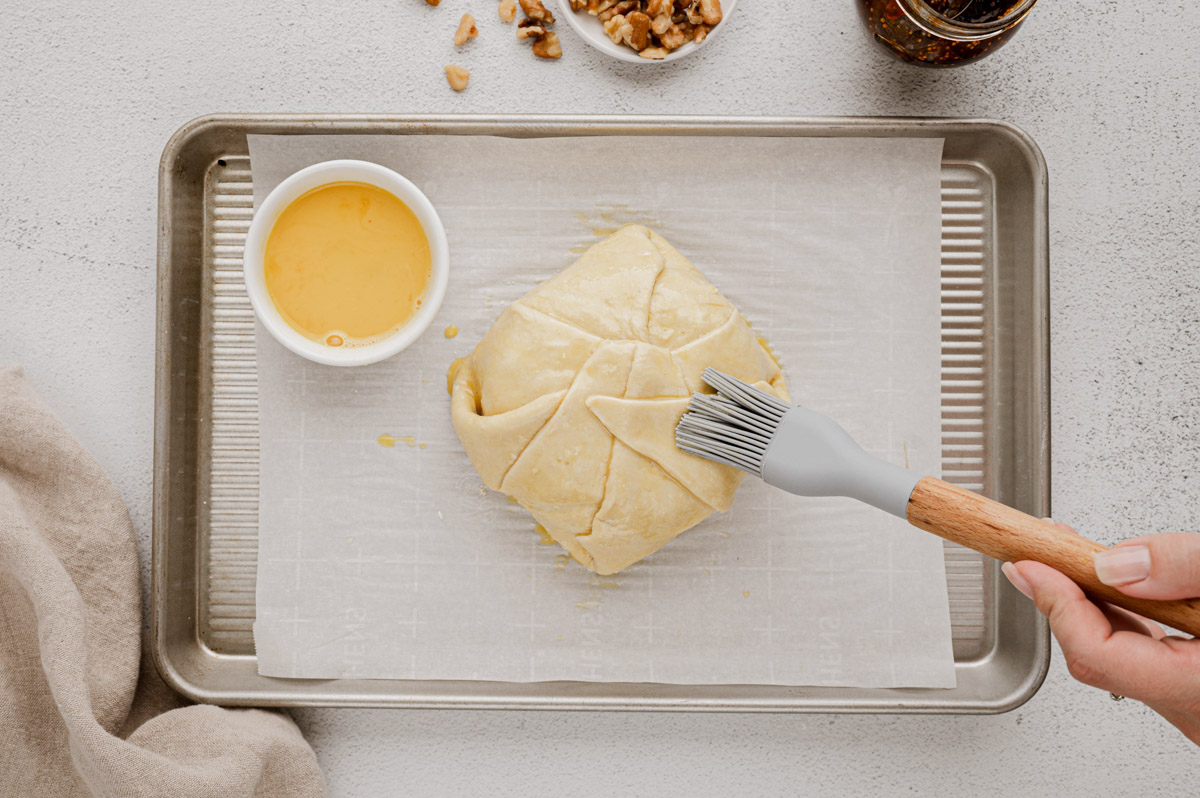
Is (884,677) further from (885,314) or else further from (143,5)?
(143,5)

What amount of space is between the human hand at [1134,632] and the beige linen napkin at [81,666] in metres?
1.18

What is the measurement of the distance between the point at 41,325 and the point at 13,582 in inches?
17.8

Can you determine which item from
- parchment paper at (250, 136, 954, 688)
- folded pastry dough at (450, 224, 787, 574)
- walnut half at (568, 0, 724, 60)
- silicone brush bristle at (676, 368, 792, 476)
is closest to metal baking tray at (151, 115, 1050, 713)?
parchment paper at (250, 136, 954, 688)

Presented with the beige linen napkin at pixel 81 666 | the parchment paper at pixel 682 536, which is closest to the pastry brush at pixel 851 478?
the parchment paper at pixel 682 536

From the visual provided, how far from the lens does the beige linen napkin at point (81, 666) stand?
1.22 meters

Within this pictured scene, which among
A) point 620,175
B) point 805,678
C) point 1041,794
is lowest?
point 1041,794

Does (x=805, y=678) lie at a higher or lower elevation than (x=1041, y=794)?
higher

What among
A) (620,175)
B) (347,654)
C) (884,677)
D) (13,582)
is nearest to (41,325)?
(13,582)

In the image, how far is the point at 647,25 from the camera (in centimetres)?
129

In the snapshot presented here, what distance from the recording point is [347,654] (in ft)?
4.33

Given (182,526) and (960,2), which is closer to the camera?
(960,2)

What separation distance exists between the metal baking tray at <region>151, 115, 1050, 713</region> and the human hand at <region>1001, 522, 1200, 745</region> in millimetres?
354

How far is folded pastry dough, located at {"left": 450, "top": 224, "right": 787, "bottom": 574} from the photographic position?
3.73ft

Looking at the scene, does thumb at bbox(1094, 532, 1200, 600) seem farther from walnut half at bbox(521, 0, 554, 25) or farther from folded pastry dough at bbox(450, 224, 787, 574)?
walnut half at bbox(521, 0, 554, 25)
